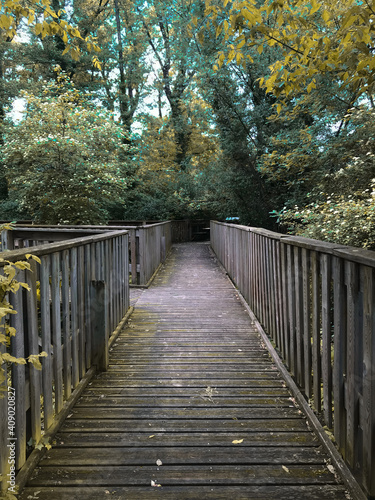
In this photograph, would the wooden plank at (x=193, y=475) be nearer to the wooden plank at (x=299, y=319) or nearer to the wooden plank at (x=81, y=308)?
the wooden plank at (x=299, y=319)

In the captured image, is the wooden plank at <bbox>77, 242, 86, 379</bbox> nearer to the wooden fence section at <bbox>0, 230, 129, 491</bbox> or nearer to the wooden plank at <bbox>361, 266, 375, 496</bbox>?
the wooden fence section at <bbox>0, 230, 129, 491</bbox>

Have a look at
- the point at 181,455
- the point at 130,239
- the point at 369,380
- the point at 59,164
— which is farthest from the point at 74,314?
the point at 59,164

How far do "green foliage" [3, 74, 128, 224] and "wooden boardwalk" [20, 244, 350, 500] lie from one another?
29.4 ft

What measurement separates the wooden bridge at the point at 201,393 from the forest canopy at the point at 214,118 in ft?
5.96

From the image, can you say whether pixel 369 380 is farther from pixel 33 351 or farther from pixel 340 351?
pixel 33 351

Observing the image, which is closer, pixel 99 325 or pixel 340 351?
pixel 340 351

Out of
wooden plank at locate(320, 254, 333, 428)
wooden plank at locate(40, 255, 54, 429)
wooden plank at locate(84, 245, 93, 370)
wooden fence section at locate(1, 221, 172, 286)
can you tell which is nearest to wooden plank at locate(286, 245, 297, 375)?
wooden plank at locate(320, 254, 333, 428)

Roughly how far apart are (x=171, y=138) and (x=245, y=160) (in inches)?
491

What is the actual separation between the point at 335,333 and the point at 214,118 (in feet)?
44.0

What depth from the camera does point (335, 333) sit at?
75.7 inches

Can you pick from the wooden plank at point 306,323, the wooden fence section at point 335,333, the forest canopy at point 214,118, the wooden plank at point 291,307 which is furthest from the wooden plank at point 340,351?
the forest canopy at point 214,118

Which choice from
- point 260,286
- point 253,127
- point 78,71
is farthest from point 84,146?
point 78,71

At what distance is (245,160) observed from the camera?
13539 mm

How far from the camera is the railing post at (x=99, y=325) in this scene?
3.14 metres
